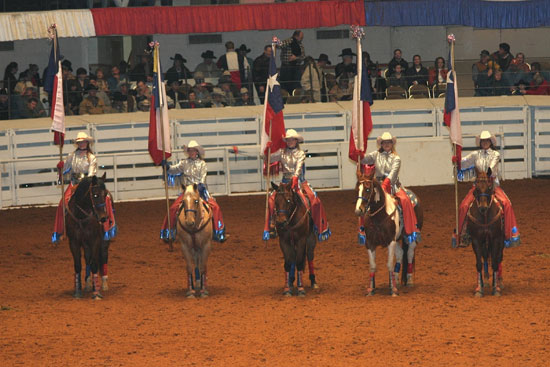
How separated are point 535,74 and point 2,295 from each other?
19.1m

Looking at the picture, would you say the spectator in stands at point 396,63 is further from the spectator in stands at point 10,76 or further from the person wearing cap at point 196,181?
the person wearing cap at point 196,181

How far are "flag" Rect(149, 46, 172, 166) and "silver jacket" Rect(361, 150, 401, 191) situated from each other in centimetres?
391

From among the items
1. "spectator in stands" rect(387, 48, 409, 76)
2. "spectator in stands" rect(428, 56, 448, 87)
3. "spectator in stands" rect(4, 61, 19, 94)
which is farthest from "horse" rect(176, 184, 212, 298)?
"spectator in stands" rect(387, 48, 409, 76)

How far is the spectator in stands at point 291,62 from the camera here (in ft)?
97.2

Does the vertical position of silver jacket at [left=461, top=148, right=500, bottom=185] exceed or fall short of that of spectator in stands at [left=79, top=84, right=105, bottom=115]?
it falls short

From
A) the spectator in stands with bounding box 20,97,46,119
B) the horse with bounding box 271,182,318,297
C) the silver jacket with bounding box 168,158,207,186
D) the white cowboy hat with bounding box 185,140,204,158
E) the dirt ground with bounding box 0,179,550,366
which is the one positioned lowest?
the dirt ground with bounding box 0,179,550,366

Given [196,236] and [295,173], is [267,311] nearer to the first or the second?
[196,236]

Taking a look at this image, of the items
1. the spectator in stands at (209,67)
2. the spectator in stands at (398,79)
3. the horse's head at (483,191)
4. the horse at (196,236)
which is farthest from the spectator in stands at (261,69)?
the horse's head at (483,191)

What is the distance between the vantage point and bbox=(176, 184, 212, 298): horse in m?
16.4

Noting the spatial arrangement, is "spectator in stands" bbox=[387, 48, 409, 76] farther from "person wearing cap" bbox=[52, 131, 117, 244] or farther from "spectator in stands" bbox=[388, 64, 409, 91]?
"person wearing cap" bbox=[52, 131, 117, 244]

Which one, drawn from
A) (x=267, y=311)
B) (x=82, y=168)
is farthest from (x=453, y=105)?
(x=82, y=168)

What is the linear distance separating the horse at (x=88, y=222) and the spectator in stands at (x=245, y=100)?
1315 centimetres

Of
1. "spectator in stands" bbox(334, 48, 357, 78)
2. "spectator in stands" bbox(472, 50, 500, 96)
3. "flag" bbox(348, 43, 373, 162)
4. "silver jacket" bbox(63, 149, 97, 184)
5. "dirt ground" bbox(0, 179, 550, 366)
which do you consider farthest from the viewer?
"spectator in stands" bbox(472, 50, 500, 96)

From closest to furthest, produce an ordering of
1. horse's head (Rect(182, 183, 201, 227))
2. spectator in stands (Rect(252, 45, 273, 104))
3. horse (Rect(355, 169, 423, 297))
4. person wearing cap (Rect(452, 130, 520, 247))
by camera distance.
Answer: horse (Rect(355, 169, 423, 297))
person wearing cap (Rect(452, 130, 520, 247))
horse's head (Rect(182, 183, 201, 227))
spectator in stands (Rect(252, 45, 273, 104))
